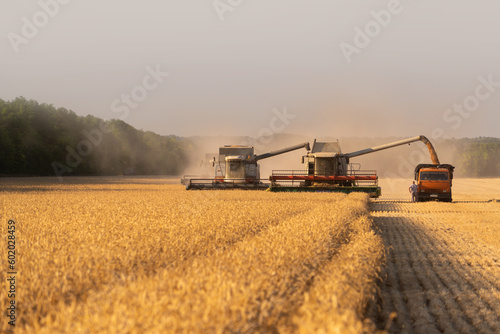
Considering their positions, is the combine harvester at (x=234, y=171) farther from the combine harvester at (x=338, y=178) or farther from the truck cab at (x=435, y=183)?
the truck cab at (x=435, y=183)

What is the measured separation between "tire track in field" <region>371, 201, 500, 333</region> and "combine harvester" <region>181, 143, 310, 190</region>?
1873 cm

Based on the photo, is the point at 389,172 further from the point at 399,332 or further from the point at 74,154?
the point at 399,332

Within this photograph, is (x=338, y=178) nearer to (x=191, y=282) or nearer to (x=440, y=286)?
(x=440, y=286)

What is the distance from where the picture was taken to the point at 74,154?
89.9m

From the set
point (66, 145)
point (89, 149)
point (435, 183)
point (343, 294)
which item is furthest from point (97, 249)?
point (89, 149)

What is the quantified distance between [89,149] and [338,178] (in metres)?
76.8

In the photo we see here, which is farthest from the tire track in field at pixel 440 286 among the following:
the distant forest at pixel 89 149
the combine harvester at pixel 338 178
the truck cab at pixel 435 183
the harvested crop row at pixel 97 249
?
the distant forest at pixel 89 149

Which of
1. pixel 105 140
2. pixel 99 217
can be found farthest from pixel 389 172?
pixel 99 217

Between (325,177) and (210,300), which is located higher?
(325,177)

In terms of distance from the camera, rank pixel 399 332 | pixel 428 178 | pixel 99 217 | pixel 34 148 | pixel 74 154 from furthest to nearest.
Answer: pixel 74 154 → pixel 34 148 → pixel 428 178 → pixel 99 217 → pixel 399 332

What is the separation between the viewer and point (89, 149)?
321 feet

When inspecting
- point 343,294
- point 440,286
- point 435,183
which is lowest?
point 440,286

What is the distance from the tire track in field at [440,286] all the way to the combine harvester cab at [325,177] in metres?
14.7

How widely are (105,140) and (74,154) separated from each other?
64.8ft
